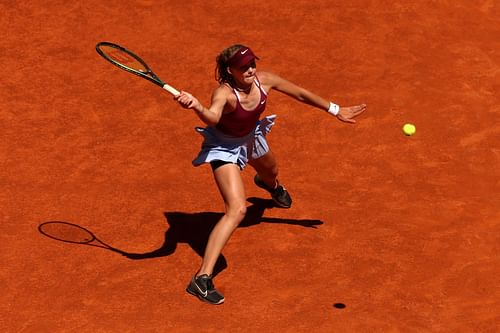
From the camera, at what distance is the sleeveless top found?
1038cm

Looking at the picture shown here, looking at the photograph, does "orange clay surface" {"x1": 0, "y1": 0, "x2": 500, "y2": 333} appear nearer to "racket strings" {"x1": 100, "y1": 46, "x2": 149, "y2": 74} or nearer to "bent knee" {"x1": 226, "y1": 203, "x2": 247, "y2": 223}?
"bent knee" {"x1": 226, "y1": 203, "x2": 247, "y2": 223}

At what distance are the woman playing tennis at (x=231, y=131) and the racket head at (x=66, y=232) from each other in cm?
143

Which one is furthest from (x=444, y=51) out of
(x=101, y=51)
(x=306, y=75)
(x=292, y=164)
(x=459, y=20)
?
(x=101, y=51)

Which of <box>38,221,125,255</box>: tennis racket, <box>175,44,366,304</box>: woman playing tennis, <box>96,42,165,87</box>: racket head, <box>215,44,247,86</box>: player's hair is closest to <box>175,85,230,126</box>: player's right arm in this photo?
<box>175,44,366,304</box>: woman playing tennis

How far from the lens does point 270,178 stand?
1148cm

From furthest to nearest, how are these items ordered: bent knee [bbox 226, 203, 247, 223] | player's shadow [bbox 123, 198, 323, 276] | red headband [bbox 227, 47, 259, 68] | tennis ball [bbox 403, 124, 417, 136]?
1. tennis ball [bbox 403, 124, 417, 136]
2. player's shadow [bbox 123, 198, 323, 276]
3. bent knee [bbox 226, 203, 247, 223]
4. red headband [bbox 227, 47, 259, 68]

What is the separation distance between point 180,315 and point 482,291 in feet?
9.19

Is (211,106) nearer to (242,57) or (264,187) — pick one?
(242,57)

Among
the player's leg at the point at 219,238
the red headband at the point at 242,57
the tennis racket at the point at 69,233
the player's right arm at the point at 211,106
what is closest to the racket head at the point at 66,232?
the tennis racket at the point at 69,233

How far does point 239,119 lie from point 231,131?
164mm

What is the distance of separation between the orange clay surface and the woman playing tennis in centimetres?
41

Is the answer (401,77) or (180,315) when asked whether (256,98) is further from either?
(401,77)

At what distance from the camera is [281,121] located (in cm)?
1324

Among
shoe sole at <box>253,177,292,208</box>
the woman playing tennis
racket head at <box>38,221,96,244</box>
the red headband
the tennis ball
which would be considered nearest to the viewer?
the red headband
